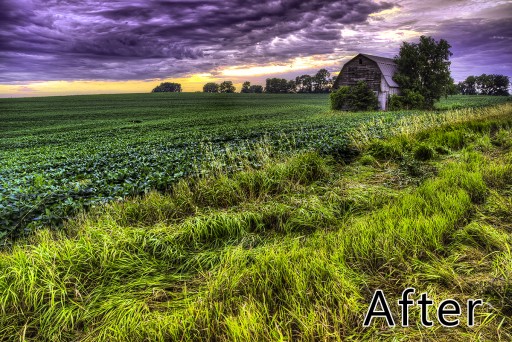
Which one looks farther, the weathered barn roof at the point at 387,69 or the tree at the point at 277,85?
the tree at the point at 277,85

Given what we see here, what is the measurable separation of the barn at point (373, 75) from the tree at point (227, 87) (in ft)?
315

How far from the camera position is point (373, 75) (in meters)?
37.3

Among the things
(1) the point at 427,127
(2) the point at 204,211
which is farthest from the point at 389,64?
(2) the point at 204,211

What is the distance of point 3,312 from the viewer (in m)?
2.90

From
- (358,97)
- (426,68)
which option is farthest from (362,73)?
(426,68)

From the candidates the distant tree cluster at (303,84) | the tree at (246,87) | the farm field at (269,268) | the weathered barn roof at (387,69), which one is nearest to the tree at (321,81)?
the distant tree cluster at (303,84)

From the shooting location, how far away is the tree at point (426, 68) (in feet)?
127

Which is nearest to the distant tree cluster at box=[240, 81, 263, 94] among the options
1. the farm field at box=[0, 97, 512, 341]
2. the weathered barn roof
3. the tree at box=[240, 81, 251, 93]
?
the tree at box=[240, 81, 251, 93]

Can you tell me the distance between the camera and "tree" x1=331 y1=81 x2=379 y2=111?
122 ft

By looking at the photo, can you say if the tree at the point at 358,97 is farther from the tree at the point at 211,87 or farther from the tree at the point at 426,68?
the tree at the point at 211,87

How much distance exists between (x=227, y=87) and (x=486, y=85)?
99705 mm

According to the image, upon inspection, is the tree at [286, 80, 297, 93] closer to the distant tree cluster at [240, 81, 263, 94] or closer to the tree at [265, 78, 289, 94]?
the tree at [265, 78, 289, 94]

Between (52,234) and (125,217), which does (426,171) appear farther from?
(52,234)

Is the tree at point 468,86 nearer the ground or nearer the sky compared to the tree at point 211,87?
nearer the ground
